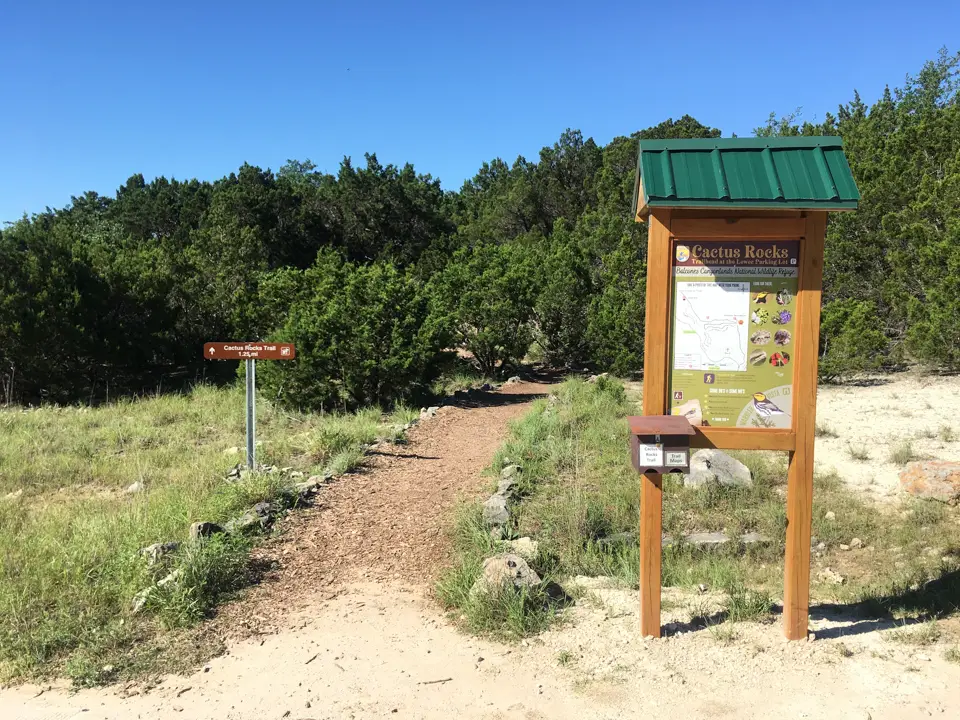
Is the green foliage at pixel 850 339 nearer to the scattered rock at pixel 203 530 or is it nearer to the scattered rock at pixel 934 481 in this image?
the scattered rock at pixel 934 481

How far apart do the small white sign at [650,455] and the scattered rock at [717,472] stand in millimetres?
3234

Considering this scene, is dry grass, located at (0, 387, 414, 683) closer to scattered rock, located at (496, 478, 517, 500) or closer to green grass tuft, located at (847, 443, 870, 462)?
scattered rock, located at (496, 478, 517, 500)

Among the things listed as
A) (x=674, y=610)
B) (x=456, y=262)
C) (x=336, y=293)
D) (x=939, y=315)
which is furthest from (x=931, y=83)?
(x=674, y=610)

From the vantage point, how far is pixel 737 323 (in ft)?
12.0

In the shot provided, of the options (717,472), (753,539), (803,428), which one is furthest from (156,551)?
(717,472)

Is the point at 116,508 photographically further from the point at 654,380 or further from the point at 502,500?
the point at 654,380

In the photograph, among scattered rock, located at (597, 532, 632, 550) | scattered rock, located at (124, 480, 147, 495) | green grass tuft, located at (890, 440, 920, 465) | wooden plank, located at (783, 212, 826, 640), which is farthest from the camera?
green grass tuft, located at (890, 440, 920, 465)

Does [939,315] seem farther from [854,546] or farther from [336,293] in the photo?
[336,293]

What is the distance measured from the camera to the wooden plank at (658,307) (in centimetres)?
366

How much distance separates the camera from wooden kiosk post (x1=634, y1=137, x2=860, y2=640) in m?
3.60

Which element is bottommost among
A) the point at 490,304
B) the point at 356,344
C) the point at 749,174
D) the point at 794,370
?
the point at 356,344

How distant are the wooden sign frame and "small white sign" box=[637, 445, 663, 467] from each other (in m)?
0.17

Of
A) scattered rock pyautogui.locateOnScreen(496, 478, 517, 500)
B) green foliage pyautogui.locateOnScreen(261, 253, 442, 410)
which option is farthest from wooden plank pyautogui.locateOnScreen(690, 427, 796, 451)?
green foliage pyautogui.locateOnScreen(261, 253, 442, 410)

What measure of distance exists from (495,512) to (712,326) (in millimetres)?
2752
